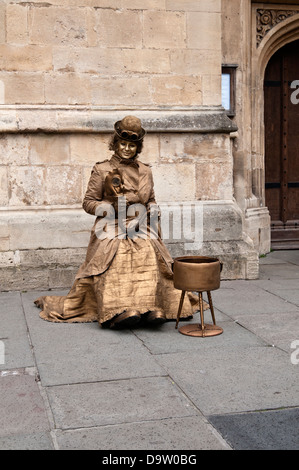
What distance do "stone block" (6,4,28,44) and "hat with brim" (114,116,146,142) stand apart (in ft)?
6.70

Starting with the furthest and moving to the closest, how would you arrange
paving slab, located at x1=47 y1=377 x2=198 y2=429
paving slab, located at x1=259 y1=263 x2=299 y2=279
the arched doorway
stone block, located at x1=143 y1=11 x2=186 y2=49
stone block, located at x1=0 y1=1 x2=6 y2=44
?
the arched doorway, paving slab, located at x1=259 y1=263 x2=299 y2=279, stone block, located at x1=143 y1=11 x2=186 y2=49, stone block, located at x1=0 y1=1 x2=6 y2=44, paving slab, located at x1=47 y1=377 x2=198 y2=429

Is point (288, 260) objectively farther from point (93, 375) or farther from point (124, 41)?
point (93, 375)

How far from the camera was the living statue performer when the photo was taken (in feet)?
16.6

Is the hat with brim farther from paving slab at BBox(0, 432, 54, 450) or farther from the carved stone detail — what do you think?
the carved stone detail

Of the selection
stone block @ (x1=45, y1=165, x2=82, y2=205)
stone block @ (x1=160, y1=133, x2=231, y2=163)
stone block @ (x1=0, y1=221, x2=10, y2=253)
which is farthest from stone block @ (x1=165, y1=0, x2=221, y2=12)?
stone block @ (x1=0, y1=221, x2=10, y2=253)

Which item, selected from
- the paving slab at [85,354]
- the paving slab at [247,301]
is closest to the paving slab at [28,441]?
the paving slab at [85,354]

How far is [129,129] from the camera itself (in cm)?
519

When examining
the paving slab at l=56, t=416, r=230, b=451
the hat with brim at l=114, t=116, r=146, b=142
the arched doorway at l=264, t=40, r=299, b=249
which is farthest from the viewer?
the arched doorway at l=264, t=40, r=299, b=249

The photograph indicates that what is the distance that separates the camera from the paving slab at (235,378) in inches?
134

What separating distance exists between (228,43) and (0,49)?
10.5 feet

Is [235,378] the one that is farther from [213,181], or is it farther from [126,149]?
[213,181]

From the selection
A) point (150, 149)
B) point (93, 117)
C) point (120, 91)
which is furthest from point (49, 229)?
point (120, 91)

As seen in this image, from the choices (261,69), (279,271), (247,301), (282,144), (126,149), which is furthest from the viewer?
(282,144)

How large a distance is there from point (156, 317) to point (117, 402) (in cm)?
153
